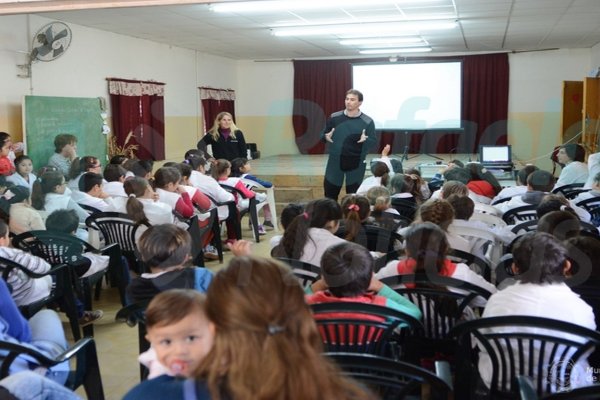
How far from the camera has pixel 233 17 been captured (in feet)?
25.8

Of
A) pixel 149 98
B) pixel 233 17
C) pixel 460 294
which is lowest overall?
pixel 460 294

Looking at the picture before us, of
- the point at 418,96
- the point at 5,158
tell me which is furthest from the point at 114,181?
the point at 418,96

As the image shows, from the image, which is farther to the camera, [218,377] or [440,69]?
[440,69]

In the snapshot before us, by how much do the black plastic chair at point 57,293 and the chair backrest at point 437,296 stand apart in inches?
71.4

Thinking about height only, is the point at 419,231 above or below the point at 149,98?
below

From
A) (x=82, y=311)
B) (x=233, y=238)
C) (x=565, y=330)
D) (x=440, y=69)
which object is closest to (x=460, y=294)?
(x=565, y=330)

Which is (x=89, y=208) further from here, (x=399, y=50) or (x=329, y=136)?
(x=399, y=50)

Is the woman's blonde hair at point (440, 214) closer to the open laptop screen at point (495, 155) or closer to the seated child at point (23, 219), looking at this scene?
the seated child at point (23, 219)

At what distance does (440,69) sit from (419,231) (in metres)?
11.0

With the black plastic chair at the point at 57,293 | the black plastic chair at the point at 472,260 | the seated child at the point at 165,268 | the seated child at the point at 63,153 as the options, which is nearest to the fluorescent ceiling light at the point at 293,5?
the seated child at the point at 63,153

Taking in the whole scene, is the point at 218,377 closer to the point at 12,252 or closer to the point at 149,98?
the point at 12,252

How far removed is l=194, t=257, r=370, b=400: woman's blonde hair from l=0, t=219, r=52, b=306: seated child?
7.93 ft

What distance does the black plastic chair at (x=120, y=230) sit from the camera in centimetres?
442

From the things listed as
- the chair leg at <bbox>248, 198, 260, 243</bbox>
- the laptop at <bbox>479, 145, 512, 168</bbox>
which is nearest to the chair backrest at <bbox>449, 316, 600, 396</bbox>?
the chair leg at <bbox>248, 198, 260, 243</bbox>
